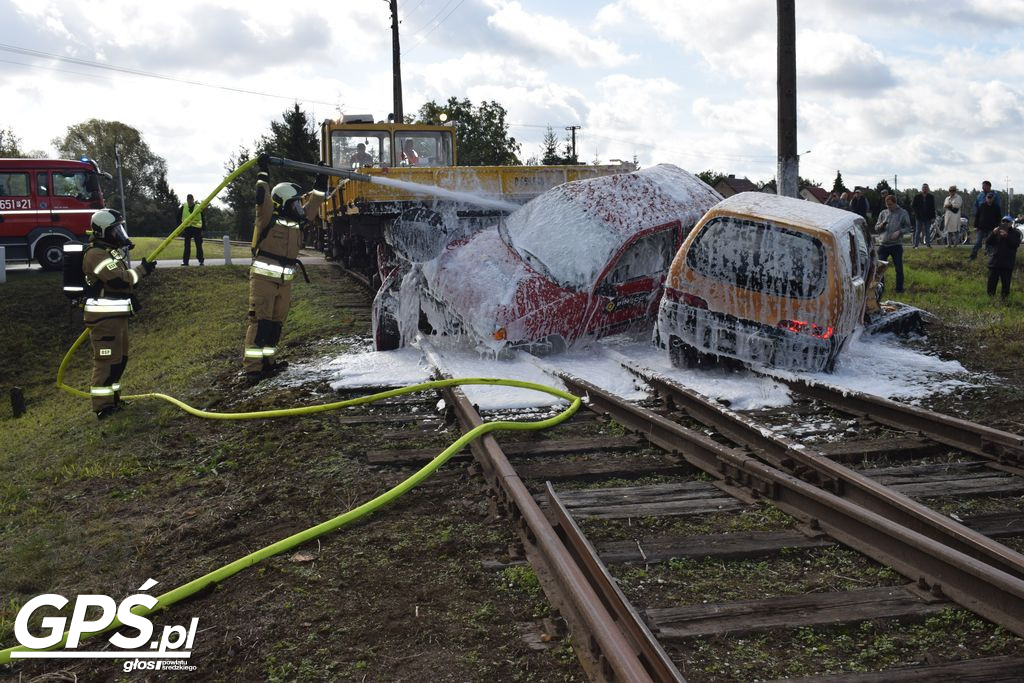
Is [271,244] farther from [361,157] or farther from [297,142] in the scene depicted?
[297,142]

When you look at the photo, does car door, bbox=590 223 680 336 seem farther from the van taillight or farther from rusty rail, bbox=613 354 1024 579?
rusty rail, bbox=613 354 1024 579

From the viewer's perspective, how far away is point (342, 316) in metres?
12.9

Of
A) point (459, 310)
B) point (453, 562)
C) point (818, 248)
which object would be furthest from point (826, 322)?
point (453, 562)

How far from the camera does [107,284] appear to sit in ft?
26.9

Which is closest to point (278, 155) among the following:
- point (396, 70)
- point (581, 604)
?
point (396, 70)

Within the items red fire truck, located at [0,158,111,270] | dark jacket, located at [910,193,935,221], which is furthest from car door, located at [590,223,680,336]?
red fire truck, located at [0,158,111,270]

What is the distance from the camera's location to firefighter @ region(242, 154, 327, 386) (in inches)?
358

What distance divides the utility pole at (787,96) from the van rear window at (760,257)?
4.91m

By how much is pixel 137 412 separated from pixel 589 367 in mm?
4269

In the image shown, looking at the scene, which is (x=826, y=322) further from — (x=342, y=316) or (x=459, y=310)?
(x=342, y=316)

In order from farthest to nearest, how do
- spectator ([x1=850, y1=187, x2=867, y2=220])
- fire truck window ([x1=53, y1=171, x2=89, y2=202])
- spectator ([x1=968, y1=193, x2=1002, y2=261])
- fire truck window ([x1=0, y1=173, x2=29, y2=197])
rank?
fire truck window ([x1=53, y1=171, x2=89, y2=202]) < fire truck window ([x1=0, y1=173, x2=29, y2=197]) < spectator ([x1=968, y1=193, x2=1002, y2=261]) < spectator ([x1=850, y1=187, x2=867, y2=220])

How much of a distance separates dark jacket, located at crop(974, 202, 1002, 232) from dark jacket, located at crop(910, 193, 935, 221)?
4795 millimetres

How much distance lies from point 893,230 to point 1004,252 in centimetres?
168

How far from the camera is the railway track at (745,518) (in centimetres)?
328
